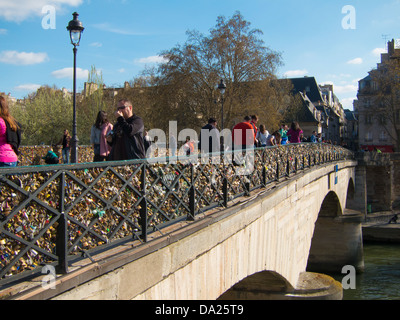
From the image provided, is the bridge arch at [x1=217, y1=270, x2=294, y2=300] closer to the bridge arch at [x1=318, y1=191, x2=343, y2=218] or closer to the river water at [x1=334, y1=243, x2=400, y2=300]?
the river water at [x1=334, y1=243, x2=400, y2=300]

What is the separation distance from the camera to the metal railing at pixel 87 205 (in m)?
3.05

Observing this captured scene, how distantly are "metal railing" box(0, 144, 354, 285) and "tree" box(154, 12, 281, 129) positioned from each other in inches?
1101

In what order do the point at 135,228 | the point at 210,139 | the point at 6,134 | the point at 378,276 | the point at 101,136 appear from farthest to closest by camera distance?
the point at 378,276 → the point at 210,139 → the point at 101,136 → the point at 6,134 → the point at 135,228

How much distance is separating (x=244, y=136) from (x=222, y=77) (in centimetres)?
2572

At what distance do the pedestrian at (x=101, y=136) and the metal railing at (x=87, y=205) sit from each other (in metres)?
1.90

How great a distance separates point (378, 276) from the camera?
73.7 feet

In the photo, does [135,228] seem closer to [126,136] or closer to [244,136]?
[126,136]

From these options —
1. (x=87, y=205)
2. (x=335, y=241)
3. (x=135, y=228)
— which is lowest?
(x=335, y=241)

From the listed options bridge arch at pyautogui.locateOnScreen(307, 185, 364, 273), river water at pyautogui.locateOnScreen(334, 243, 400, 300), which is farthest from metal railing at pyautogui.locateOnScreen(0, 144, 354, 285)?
bridge arch at pyautogui.locateOnScreen(307, 185, 364, 273)

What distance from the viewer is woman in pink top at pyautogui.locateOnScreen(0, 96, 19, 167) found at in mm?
4777

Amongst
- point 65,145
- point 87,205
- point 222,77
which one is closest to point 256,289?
point 65,145

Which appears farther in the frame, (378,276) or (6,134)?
(378,276)

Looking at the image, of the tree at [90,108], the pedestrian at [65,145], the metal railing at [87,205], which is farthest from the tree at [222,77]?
the metal railing at [87,205]

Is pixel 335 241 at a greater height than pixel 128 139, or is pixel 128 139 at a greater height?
pixel 128 139
